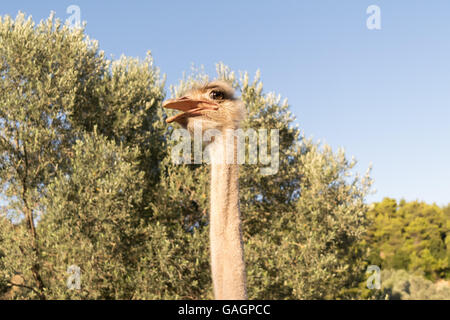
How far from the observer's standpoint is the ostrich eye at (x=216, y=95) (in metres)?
3.31

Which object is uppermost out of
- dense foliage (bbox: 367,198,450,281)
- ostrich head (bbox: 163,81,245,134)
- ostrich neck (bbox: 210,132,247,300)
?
ostrich head (bbox: 163,81,245,134)

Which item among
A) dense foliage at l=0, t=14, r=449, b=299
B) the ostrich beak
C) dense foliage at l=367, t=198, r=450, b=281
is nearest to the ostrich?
the ostrich beak

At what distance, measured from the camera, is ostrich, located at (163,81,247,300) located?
8.95 ft

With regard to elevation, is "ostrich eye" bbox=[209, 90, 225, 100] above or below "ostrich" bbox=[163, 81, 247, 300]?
above

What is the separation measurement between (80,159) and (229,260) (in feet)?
28.5

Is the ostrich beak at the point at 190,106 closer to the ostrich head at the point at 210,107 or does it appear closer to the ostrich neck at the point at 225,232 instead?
the ostrich head at the point at 210,107

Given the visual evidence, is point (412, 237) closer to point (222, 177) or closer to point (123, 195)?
point (123, 195)

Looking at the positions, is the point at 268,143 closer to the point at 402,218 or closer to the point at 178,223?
the point at 178,223

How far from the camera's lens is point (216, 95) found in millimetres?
3334

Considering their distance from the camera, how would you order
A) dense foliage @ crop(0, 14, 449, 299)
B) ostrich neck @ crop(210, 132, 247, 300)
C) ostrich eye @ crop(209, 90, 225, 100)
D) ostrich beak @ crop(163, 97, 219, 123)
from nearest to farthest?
ostrich neck @ crop(210, 132, 247, 300)
ostrich beak @ crop(163, 97, 219, 123)
ostrich eye @ crop(209, 90, 225, 100)
dense foliage @ crop(0, 14, 449, 299)

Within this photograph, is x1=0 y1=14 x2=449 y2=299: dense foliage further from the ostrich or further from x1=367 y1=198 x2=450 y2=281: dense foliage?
x1=367 y1=198 x2=450 y2=281: dense foliage

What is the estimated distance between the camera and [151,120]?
42.4 feet

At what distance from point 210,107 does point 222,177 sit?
0.56 meters

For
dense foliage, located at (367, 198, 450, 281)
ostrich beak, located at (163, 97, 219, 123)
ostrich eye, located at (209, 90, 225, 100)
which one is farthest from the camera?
dense foliage, located at (367, 198, 450, 281)
